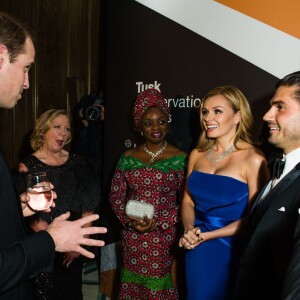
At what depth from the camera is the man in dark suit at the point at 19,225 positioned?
1356 millimetres

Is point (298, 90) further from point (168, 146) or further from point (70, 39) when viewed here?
point (70, 39)

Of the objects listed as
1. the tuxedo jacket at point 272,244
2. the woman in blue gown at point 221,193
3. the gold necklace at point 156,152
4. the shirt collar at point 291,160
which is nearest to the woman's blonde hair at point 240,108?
the woman in blue gown at point 221,193

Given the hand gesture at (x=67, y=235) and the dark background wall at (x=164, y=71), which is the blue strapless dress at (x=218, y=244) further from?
the hand gesture at (x=67, y=235)

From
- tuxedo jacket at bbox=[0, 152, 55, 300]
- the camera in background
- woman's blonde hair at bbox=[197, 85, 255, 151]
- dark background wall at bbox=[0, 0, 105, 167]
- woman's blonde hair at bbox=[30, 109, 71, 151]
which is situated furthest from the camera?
dark background wall at bbox=[0, 0, 105, 167]

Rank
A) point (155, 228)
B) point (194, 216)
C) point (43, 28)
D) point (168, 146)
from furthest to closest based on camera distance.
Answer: point (43, 28)
point (168, 146)
point (155, 228)
point (194, 216)

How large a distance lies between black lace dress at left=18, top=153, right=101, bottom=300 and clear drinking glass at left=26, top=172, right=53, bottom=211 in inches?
37.9

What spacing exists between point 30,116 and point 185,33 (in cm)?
270

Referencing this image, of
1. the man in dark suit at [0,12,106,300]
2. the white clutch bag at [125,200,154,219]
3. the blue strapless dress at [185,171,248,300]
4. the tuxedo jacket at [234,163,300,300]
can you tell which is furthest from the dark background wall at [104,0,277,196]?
the man in dark suit at [0,12,106,300]

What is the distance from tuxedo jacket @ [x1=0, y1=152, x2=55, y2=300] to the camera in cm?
129

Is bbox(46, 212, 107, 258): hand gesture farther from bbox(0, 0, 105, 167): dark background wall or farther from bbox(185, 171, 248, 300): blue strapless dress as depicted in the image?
bbox(0, 0, 105, 167): dark background wall

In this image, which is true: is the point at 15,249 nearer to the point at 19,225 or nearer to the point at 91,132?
the point at 19,225

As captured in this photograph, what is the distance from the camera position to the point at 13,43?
4.91ft

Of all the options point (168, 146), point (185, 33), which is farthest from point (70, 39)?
point (168, 146)

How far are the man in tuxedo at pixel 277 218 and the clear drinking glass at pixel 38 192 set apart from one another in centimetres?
97
